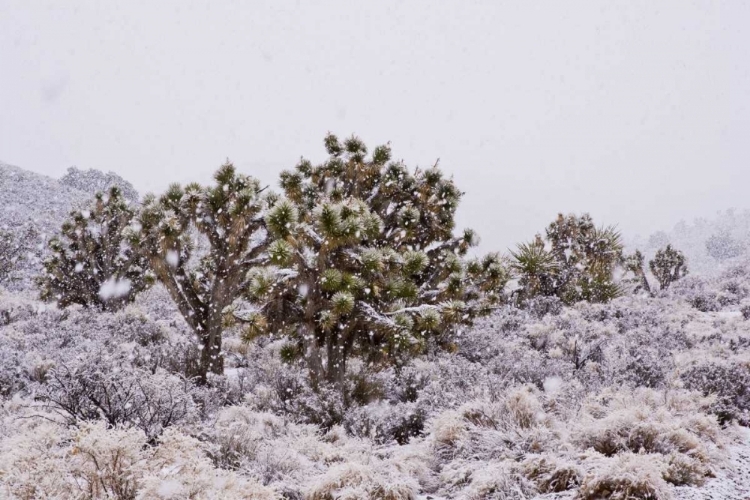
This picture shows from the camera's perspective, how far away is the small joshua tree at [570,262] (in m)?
20.2

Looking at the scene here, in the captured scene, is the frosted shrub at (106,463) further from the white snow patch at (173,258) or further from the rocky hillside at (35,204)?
the rocky hillside at (35,204)

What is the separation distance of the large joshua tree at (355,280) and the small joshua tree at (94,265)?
432 inches

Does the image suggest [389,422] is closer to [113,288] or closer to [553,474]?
[553,474]

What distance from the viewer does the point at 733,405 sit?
668 centimetres

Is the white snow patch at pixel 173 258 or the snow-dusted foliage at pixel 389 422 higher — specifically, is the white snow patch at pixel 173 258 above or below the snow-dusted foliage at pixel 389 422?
above

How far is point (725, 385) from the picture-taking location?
7.15 m

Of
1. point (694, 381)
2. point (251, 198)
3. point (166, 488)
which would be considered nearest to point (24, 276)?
point (251, 198)

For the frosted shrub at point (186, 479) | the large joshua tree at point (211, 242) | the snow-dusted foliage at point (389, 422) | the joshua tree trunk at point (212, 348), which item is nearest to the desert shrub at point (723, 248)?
the snow-dusted foliage at point (389, 422)

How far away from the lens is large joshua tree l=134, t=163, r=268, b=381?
1045cm

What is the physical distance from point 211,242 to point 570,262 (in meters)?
17.3

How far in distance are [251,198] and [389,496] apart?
7.54m

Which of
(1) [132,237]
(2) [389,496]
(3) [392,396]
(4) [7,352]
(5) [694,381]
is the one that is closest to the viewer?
(2) [389,496]

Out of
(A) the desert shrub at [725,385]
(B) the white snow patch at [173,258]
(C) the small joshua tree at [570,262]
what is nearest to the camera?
(A) the desert shrub at [725,385]

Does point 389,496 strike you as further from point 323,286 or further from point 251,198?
point 251,198
